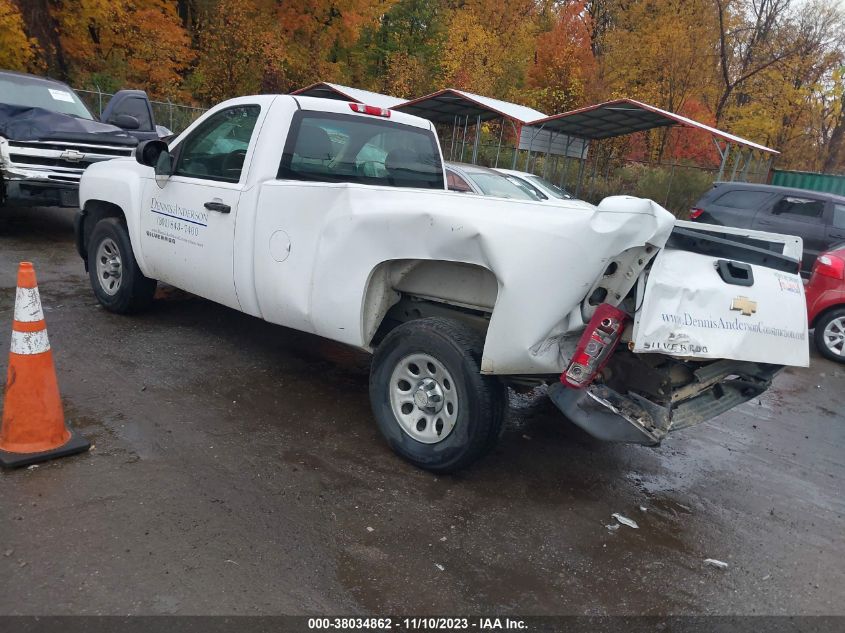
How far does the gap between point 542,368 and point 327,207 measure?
5.29 feet

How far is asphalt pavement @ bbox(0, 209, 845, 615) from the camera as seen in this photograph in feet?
9.14

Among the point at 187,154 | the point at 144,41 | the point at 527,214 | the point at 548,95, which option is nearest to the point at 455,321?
the point at 527,214

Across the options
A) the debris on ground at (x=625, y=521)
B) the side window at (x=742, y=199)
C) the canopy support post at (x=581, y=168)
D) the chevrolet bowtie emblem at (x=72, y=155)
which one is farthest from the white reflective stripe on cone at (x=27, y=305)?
the canopy support post at (x=581, y=168)

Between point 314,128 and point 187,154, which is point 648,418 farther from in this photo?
point 187,154

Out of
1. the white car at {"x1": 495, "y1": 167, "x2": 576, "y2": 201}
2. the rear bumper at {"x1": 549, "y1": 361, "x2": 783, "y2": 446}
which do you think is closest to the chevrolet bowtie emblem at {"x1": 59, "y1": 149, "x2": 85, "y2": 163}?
the white car at {"x1": 495, "y1": 167, "x2": 576, "y2": 201}

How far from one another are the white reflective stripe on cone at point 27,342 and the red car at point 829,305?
25.5ft

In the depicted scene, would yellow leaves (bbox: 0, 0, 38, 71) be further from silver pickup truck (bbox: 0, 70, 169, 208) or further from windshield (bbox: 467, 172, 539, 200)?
windshield (bbox: 467, 172, 539, 200)

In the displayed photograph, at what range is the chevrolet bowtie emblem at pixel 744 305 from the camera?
333 centimetres

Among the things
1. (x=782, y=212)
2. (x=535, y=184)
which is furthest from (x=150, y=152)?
(x=782, y=212)

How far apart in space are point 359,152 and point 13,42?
1787 cm

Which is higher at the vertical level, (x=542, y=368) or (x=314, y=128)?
(x=314, y=128)

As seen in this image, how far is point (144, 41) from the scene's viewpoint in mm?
24094

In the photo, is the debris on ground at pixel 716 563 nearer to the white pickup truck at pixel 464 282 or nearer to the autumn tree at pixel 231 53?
the white pickup truck at pixel 464 282

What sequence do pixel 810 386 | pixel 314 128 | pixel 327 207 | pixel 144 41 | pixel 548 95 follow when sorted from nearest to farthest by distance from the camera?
1. pixel 327 207
2. pixel 314 128
3. pixel 810 386
4. pixel 144 41
5. pixel 548 95
